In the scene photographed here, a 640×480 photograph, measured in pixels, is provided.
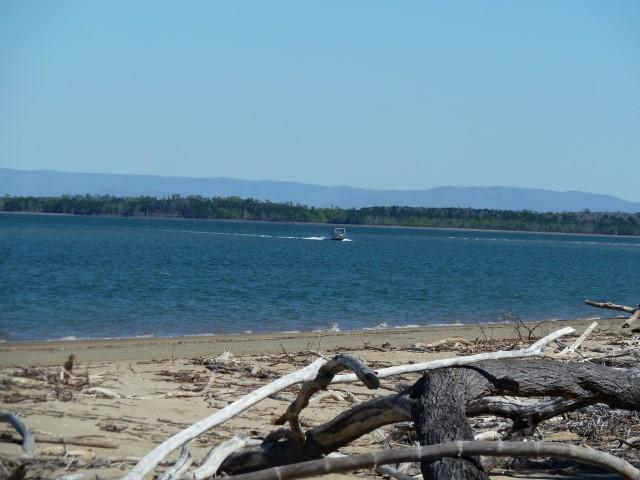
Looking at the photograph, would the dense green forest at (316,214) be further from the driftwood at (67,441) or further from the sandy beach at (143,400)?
the driftwood at (67,441)

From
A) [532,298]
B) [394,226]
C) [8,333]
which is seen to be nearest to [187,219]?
[394,226]

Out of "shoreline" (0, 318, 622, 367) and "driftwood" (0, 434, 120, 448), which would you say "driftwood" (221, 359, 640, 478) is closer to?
"driftwood" (0, 434, 120, 448)

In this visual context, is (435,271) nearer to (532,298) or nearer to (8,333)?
(532,298)

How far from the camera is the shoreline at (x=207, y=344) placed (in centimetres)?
1352

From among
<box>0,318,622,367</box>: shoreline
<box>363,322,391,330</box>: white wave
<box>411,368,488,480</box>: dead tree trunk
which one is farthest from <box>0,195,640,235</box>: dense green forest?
<box>411,368,488,480</box>: dead tree trunk

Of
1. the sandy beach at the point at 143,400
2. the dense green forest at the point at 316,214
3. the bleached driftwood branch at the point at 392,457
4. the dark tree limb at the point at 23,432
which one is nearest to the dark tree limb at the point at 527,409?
the sandy beach at the point at 143,400

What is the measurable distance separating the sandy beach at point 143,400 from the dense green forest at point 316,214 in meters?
161

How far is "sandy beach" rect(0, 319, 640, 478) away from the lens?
6.15m

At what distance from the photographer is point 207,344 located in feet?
51.5

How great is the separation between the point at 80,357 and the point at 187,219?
556 feet

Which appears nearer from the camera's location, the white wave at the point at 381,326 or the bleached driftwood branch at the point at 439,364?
the bleached driftwood branch at the point at 439,364

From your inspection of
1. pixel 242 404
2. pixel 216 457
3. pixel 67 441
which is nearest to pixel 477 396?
pixel 242 404

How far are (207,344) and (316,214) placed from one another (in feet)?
557

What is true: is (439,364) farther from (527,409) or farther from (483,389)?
(527,409)
